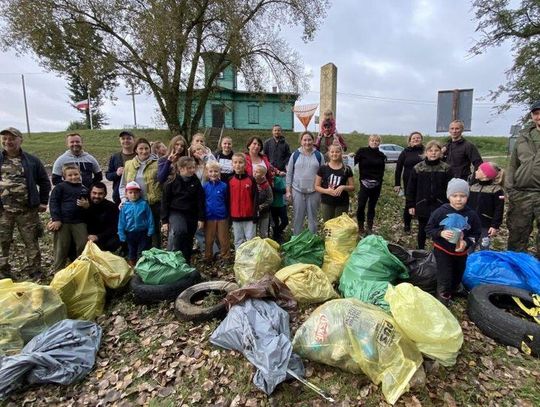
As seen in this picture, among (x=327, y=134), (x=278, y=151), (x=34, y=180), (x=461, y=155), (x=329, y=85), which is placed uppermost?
(x=329, y=85)

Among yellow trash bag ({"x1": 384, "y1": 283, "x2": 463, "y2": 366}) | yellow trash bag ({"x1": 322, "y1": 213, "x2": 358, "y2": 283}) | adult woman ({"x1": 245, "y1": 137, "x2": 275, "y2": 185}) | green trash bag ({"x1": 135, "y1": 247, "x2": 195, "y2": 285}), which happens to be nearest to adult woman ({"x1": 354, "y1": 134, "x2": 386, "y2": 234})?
yellow trash bag ({"x1": 322, "y1": 213, "x2": 358, "y2": 283})

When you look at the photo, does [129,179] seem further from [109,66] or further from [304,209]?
[109,66]

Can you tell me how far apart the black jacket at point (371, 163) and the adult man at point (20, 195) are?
4.92 m

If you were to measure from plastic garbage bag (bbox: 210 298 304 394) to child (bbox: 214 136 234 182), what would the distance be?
2.25 m

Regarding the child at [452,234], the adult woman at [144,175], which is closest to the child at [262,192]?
the adult woman at [144,175]

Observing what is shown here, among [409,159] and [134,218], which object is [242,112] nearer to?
[409,159]

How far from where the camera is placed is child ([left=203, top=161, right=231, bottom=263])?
181 inches

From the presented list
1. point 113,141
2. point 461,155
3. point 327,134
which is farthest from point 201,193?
point 113,141

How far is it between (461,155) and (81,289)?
5.63 meters

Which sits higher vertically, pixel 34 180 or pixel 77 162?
pixel 77 162

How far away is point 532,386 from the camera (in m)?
2.69

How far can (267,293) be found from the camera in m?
3.26

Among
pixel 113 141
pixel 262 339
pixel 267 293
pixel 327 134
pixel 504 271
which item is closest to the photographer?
pixel 262 339

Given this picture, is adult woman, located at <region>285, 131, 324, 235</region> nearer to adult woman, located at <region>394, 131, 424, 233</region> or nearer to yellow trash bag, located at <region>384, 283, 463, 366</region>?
adult woman, located at <region>394, 131, 424, 233</region>
